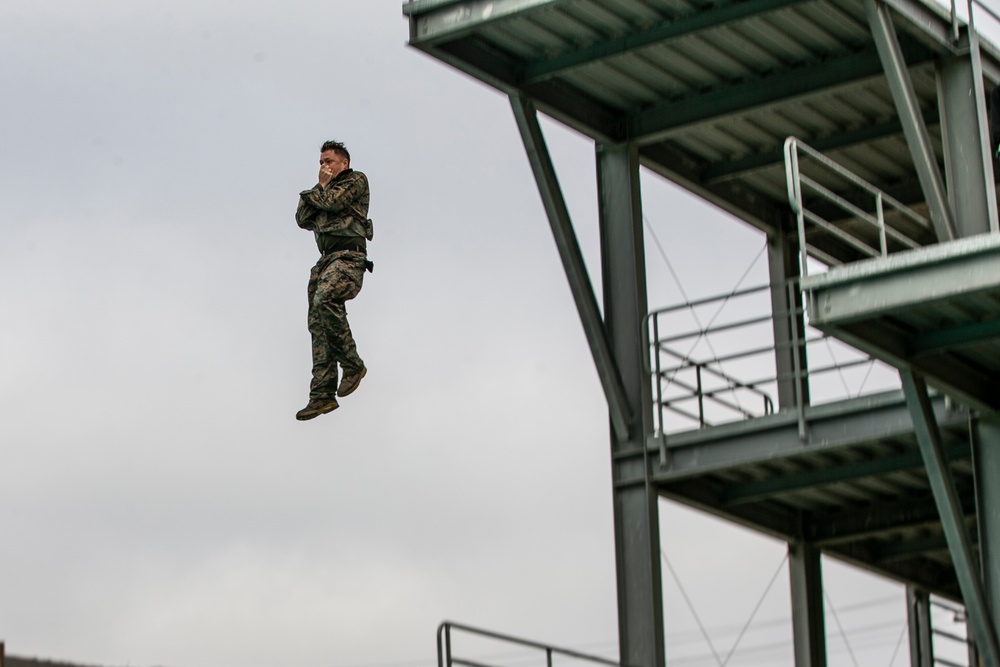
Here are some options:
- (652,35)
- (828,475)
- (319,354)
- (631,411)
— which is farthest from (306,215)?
(828,475)

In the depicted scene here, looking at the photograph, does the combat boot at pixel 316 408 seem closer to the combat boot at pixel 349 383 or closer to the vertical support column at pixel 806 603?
the combat boot at pixel 349 383

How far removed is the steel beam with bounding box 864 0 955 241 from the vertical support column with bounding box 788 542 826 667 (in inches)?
215

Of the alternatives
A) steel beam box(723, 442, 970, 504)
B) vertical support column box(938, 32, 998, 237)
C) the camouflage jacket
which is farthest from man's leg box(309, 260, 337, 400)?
steel beam box(723, 442, 970, 504)

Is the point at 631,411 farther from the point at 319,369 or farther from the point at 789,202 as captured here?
the point at 319,369

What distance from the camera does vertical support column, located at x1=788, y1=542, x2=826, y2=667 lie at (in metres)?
26.4

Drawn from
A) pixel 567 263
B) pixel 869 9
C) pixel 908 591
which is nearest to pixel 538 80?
pixel 567 263

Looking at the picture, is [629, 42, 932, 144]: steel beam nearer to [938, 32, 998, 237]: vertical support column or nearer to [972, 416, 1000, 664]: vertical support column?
[938, 32, 998, 237]: vertical support column

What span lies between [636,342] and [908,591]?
6.65m

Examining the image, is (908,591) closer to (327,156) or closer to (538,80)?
Result: (538,80)

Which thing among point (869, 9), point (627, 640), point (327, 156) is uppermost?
point (869, 9)

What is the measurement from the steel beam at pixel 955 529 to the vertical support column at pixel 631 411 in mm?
3621

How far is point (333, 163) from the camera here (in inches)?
768

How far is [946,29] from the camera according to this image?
2317cm

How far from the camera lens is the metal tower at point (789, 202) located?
22.0m
